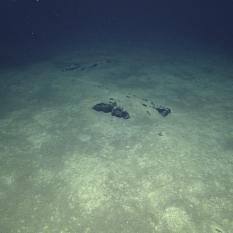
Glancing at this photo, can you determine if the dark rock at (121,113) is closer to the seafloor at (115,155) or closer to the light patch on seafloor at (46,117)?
the seafloor at (115,155)

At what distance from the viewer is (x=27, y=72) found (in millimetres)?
19859

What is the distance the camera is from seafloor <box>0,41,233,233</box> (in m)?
7.54

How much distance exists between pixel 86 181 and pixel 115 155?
5.95 ft

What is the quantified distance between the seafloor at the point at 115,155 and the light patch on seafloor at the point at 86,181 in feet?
0.11

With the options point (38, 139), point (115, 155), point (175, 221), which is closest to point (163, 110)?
point (115, 155)

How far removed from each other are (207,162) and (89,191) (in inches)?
180

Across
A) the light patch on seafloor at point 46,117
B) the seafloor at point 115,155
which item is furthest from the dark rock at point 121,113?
the light patch on seafloor at point 46,117

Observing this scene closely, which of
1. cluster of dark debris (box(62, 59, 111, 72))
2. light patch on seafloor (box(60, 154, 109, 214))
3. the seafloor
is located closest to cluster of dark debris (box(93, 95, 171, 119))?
the seafloor

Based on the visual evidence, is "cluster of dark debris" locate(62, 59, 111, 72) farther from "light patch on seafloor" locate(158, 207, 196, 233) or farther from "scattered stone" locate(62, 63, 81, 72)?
"light patch on seafloor" locate(158, 207, 196, 233)

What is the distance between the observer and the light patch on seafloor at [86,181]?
7992 millimetres

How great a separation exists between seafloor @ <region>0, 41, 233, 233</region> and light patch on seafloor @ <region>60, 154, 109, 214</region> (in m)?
0.03

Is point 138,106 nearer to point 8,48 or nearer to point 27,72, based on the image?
point 27,72

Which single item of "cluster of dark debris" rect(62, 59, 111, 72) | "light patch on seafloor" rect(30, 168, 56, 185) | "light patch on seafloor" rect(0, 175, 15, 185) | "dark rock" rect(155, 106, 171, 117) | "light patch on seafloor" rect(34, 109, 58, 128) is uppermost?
"dark rock" rect(155, 106, 171, 117)

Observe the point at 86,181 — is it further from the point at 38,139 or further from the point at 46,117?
the point at 46,117
